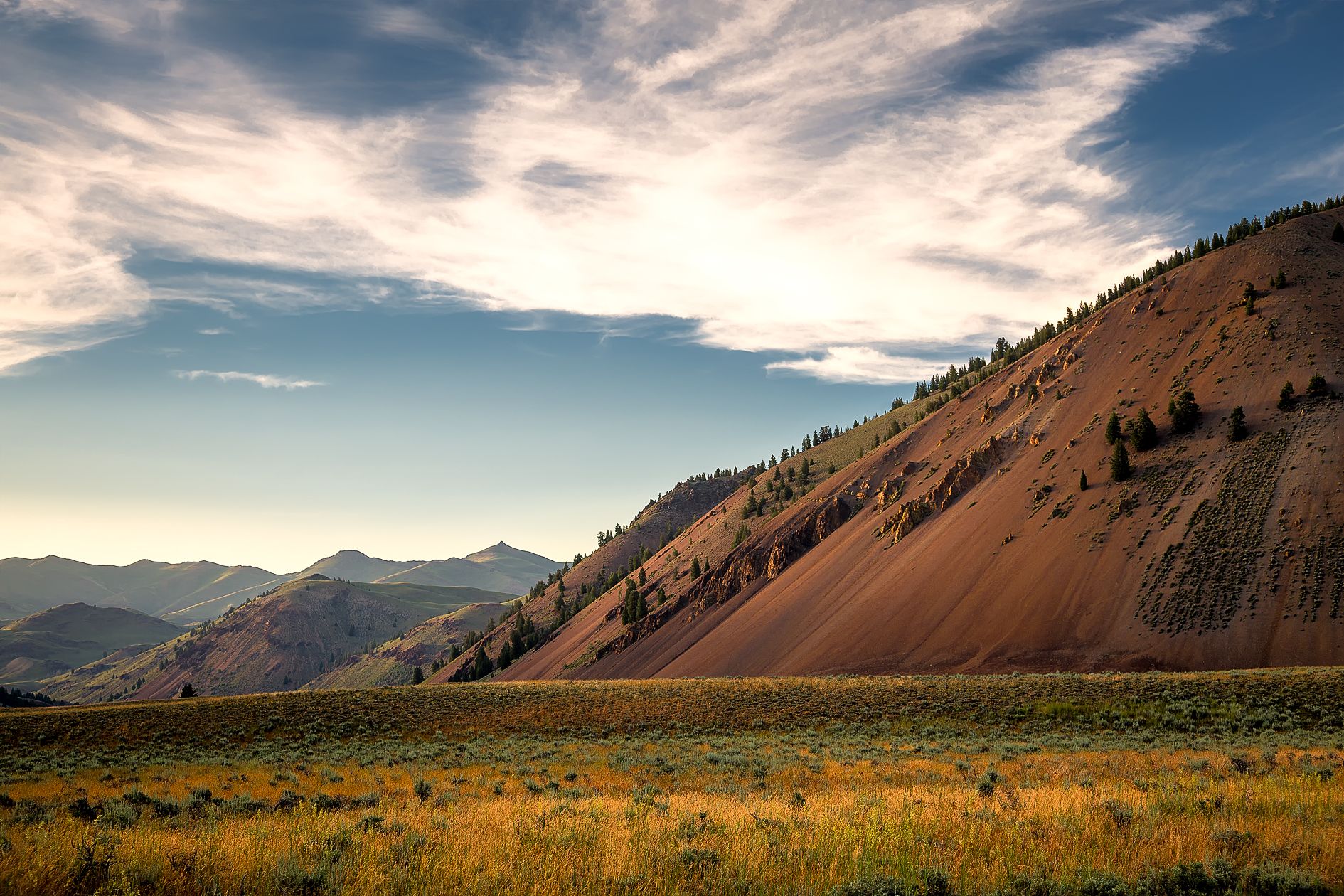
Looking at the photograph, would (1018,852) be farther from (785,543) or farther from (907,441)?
(907,441)

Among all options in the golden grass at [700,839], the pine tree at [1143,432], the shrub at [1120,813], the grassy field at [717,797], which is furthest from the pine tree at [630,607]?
the shrub at [1120,813]

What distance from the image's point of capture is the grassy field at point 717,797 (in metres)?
9.20

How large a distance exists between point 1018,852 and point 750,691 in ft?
141

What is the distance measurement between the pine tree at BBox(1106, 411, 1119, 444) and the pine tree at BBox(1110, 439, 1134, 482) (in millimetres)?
3969

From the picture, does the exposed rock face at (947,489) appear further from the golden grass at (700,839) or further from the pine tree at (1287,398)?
the golden grass at (700,839)

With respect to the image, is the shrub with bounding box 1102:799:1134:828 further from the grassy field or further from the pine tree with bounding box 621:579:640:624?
the pine tree with bounding box 621:579:640:624

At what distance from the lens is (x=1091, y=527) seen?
76.9 meters

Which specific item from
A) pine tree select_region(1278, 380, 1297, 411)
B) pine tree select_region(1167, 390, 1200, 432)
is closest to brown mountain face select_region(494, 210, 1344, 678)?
pine tree select_region(1278, 380, 1297, 411)

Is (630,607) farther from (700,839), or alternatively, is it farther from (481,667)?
(700,839)

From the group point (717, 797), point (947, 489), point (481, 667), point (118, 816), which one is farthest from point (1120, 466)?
point (481, 667)

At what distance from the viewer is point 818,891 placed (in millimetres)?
8977

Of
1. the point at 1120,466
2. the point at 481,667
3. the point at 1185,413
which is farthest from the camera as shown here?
the point at 481,667

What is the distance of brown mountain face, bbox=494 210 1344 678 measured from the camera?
61531 millimetres

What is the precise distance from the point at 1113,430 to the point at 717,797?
87.3 meters
